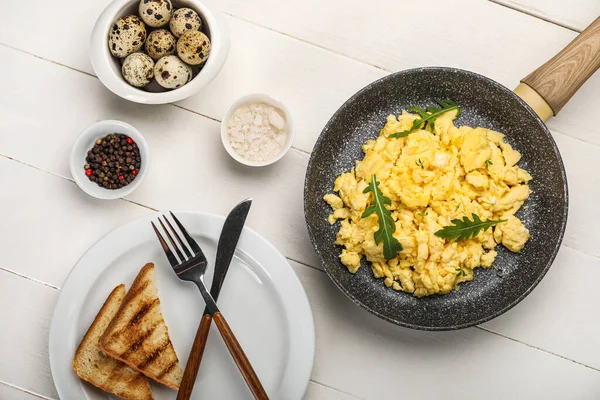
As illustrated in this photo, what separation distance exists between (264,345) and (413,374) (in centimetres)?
53

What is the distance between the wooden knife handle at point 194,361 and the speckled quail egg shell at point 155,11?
960mm

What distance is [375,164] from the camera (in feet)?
6.02

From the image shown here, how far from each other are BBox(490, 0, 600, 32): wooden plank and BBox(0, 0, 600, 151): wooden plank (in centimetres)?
3

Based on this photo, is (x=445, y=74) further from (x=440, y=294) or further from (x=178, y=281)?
(x=178, y=281)

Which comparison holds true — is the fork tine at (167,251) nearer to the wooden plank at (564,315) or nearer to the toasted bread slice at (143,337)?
the toasted bread slice at (143,337)

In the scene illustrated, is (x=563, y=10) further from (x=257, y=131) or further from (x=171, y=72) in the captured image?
(x=171, y=72)

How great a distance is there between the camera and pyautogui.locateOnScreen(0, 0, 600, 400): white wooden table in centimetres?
204

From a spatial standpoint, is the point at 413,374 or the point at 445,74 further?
the point at 413,374

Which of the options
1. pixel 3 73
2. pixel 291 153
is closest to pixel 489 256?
pixel 291 153

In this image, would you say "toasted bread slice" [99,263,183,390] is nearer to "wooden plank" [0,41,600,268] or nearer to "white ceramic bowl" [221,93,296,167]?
"wooden plank" [0,41,600,268]

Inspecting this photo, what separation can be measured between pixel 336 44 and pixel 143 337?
1.21 meters

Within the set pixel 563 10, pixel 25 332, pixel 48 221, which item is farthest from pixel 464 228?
pixel 25 332

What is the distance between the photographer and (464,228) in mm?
1737

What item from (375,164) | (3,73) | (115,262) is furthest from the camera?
(3,73)
